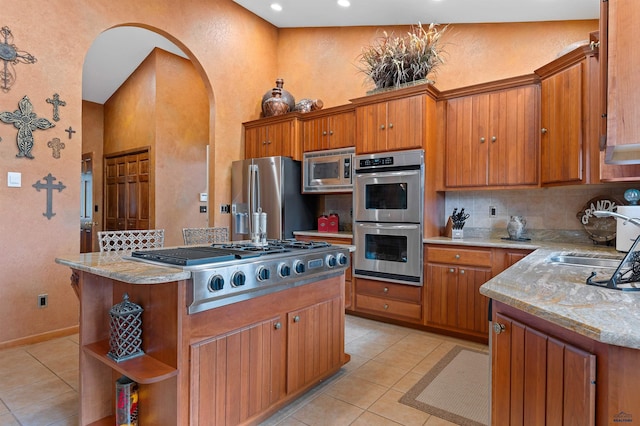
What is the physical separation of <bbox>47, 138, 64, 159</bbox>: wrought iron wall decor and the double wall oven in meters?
2.77

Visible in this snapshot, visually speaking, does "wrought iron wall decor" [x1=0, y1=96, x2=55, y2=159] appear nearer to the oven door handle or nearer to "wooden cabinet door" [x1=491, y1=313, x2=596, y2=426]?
the oven door handle

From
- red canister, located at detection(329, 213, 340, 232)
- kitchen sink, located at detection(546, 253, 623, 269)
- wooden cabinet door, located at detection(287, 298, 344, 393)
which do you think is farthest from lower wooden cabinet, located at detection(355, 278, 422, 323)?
kitchen sink, located at detection(546, 253, 623, 269)

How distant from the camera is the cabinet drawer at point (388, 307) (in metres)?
3.36

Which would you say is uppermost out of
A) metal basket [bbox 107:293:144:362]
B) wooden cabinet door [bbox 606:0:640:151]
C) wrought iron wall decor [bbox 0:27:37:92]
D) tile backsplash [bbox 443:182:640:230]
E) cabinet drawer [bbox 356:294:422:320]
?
wrought iron wall decor [bbox 0:27:37:92]

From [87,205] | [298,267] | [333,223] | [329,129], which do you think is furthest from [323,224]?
[87,205]

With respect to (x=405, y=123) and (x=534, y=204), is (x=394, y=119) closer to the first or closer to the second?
(x=405, y=123)

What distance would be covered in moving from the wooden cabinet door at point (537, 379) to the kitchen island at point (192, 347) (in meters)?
1.07

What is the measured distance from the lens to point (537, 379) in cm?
106

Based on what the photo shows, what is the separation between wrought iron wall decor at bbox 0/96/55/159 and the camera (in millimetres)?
2896

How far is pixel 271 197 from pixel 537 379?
11.3 feet

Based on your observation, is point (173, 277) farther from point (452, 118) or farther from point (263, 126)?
point (263, 126)

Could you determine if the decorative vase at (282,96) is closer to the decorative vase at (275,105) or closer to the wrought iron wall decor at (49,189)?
the decorative vase at (275,105)

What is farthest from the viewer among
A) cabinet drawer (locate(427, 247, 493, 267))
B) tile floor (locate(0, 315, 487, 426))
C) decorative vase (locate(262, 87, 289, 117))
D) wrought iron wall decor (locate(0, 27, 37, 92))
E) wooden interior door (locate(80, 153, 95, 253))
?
wooden interior door (locate(80, 153, 95, 253))

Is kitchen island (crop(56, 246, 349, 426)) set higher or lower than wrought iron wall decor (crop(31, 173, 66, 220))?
lower
